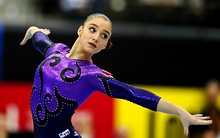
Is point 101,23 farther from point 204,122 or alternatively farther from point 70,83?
point 204,122

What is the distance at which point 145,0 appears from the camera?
448 inches

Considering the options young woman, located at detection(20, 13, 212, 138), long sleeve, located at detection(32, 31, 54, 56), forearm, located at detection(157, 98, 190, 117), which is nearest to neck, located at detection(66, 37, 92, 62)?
young woman, located at detection(20, 13, 212, 138)

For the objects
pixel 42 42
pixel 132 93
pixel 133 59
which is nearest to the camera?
pixel 132 93

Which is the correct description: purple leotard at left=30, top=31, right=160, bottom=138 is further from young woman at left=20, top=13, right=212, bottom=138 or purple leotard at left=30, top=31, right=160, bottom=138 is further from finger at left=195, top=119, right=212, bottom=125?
finger at left=195, top=119, right=212, bottom=125

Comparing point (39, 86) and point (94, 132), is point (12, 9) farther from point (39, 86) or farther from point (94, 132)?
point (39, 86)

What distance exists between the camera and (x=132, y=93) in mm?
4988

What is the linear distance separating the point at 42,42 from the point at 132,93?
1202 mm

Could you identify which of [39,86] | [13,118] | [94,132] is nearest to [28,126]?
[13,118]

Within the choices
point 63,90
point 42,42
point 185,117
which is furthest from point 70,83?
point 185,117

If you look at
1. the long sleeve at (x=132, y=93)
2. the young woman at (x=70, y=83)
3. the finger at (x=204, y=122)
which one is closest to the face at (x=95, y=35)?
the young woman at (x=70, y=83)

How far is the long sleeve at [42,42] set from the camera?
5.73 metres

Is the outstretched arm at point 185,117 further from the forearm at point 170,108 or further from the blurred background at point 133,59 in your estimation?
the blurred background at point 133,59

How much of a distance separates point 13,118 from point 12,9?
101 inches

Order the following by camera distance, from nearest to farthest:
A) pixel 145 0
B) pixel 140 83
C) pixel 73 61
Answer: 1. pixel 73 61
2. pixel 140 83
3. pixel 145 0
